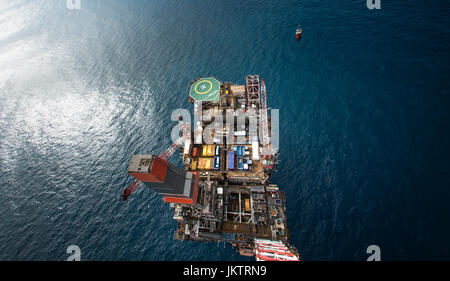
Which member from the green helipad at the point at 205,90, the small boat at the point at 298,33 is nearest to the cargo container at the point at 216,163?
the green helipad at the point at 205,90

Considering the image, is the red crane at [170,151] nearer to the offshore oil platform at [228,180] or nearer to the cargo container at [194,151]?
the offshore oil platform at [228,180]

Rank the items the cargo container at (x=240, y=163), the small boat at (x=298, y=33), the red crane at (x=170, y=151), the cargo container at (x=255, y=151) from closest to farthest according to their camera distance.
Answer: the cargo container at (x=240, y=163) < the cargo container at (x=255, y=151) < the red crane at (x=170, y=151) < the small boat at (x=298, y=33)

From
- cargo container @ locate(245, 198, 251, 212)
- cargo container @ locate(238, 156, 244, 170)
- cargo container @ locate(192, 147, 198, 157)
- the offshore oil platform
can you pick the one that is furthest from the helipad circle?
cargo container @ locate(245, 198, 251, 212)

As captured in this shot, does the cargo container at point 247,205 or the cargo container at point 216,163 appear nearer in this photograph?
the cargo container at point 247,205

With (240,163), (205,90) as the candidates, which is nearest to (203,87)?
(205,90)

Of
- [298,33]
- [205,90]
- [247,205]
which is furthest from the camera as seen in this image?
[298,33]

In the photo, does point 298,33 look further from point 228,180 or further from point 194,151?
point 228,180

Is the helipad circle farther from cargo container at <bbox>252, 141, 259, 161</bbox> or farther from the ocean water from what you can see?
cargo container at <bbox>252, 141, 259, 161</bbox>
